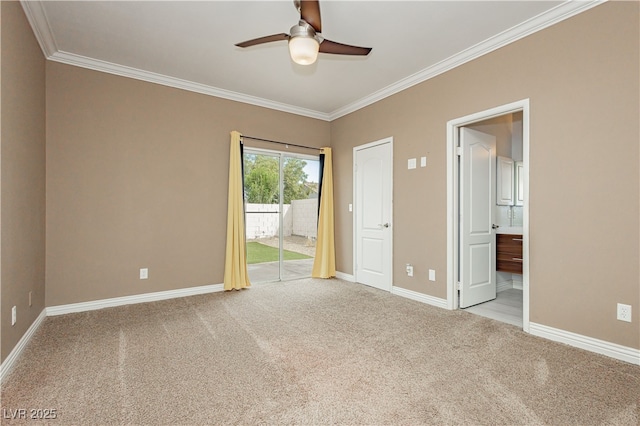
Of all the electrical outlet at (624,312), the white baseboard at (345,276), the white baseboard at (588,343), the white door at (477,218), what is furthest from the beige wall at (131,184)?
the electrical outlet at (624,312)

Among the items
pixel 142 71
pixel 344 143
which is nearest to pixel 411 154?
pixel 344 143

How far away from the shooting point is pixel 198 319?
3.26 meters


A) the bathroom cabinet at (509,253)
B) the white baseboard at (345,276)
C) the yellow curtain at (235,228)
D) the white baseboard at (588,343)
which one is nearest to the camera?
the white baseboard at (588,343)

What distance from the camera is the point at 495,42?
3092 millimetres

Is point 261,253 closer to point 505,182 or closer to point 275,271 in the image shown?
point 275,271

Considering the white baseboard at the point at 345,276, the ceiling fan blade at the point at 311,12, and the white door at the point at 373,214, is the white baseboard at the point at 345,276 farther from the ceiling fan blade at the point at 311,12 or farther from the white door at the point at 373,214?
the ceiling fan blade at the point at 311,12

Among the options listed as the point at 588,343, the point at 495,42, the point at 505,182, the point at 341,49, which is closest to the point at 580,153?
the point at 495,42

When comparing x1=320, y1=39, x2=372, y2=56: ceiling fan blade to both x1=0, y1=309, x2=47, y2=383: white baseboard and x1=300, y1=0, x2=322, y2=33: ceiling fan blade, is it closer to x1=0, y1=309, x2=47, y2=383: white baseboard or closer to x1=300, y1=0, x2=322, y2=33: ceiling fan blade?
x1=300, y1=0, x2=322, y2=33: ceiling fan blade

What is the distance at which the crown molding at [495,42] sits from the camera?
8.41 ft

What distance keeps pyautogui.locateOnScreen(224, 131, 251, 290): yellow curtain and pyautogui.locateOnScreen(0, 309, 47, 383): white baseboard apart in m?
1.98

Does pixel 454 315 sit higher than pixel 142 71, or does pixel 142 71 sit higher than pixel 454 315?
pixel 142 71

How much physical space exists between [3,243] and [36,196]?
1.08 metres

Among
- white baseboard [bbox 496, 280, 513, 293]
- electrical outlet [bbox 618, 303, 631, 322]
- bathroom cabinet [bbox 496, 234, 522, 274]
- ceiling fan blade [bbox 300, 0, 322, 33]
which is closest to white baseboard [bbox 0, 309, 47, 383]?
ceiling fan blade [bbox 300, 0, 322, 33]

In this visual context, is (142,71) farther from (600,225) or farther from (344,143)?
(600,225)
